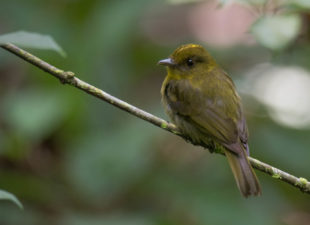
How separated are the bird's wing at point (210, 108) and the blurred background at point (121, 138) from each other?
22cm

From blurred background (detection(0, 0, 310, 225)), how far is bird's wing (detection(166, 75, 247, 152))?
0.71ft

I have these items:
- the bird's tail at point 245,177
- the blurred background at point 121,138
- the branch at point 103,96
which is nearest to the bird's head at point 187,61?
the blurred background at point 121,138

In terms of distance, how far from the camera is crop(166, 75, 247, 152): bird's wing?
11.4 feet

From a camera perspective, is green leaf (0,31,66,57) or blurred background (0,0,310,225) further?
blurred background (0,0,310,225)

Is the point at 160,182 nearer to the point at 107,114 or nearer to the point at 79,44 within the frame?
the point at 107,114

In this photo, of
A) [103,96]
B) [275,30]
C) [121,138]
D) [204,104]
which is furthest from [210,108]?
[275,30]

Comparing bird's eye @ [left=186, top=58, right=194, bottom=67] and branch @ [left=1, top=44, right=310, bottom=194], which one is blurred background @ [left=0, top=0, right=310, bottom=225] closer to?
bird's eye @ [left=186, top=58, right=194, bottom=67]

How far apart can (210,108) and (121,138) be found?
0.60 metres

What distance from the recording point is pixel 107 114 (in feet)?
13.9

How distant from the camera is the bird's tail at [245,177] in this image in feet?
9.89

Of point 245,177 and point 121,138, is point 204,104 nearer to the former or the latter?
point 121,138

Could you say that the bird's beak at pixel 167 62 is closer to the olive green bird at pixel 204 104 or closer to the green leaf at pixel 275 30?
the olive green bird at pixel 204 104

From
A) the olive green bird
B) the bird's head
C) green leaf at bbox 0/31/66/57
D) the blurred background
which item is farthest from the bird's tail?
green leaf at bbox 0/31/66/57

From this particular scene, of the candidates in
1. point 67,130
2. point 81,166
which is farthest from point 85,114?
point 81,166
